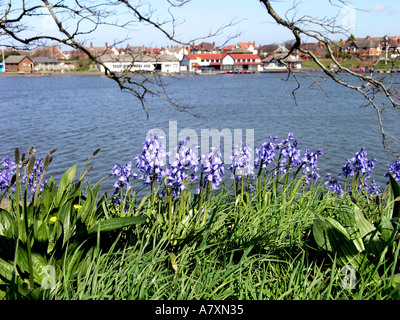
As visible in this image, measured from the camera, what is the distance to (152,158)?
3.42 m

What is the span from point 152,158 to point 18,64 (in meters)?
111

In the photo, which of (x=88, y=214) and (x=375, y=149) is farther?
(x=375, y=149)

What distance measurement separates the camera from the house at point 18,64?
4070 inches

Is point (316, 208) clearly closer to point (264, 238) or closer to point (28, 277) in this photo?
point (264, 238)

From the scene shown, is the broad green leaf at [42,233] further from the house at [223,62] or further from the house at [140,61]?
the house at [223,62]

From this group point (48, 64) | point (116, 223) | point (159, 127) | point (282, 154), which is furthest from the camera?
point (48, 64)

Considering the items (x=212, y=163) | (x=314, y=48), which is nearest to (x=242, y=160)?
(x=212, y=163)

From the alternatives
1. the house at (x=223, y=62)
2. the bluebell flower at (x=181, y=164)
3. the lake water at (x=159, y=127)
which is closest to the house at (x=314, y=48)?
the bluebell flower at (x=181, y=164)

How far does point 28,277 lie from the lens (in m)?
2.84

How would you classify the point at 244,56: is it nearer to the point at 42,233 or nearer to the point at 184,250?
the point at 184,250
